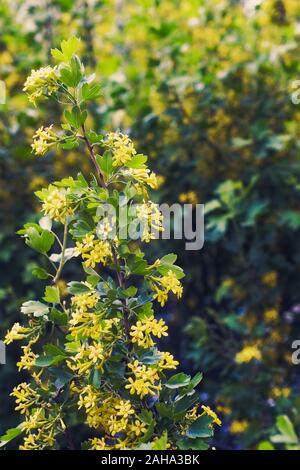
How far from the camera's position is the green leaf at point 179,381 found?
1440 mm

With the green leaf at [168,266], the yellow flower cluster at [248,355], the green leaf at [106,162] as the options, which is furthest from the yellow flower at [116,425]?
the yellow flower cluster at [248,355]

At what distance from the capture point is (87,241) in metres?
1.42

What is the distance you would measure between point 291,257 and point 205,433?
208 cm

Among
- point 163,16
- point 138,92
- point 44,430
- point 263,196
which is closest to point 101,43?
point 163,16

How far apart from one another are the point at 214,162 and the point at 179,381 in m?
2.10

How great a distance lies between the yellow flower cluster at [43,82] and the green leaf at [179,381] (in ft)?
2.25

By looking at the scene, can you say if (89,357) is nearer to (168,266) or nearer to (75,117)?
(168,266)

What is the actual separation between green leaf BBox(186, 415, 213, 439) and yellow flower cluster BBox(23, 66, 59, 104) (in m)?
0.79

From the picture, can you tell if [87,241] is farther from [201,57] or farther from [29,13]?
[29,13]

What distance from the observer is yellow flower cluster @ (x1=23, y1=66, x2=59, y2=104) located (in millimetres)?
1475

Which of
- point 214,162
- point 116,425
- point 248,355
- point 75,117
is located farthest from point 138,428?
point 214,162

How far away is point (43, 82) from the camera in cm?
149

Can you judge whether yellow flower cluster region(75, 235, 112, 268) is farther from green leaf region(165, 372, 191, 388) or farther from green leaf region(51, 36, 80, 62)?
green leaf region(51, 36, 80, 62)

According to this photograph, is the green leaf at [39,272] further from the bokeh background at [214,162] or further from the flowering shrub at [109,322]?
the bokeh background at [214,162]
